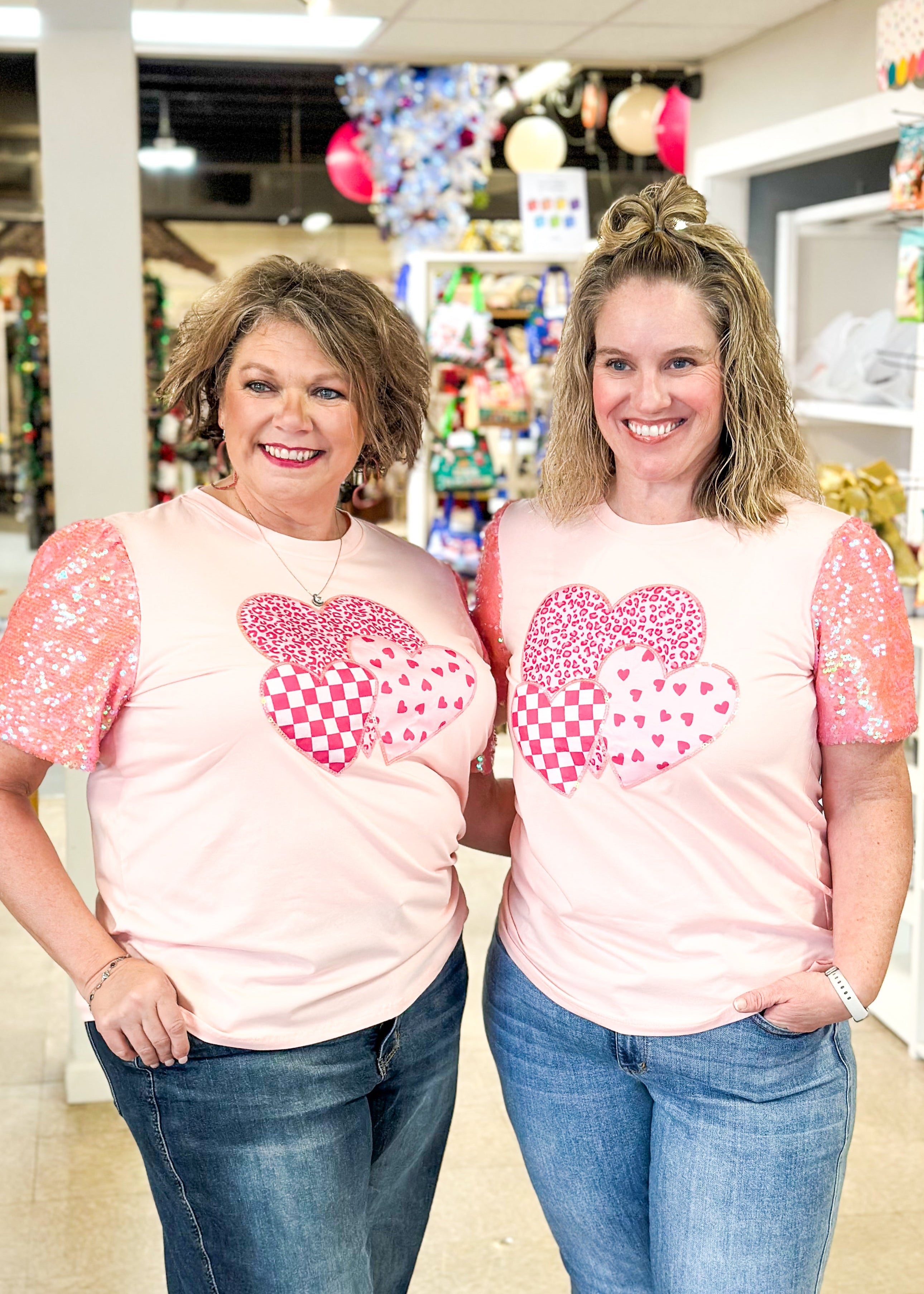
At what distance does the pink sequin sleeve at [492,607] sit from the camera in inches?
68.6

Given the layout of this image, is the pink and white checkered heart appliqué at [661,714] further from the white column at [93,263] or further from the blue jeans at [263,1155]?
the white column at [93,263]

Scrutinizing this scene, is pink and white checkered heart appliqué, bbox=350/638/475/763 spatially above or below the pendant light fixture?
below

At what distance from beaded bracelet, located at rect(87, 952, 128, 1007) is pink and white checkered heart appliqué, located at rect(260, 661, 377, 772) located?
1.01 ft

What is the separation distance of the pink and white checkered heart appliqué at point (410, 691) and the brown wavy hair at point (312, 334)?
0.30 m

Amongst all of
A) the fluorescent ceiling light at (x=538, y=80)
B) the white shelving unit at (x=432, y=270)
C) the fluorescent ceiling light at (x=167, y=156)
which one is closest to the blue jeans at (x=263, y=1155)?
the white shelving unit at (x=432, y=270)

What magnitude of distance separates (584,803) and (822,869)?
31cm

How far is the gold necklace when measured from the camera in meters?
1.58

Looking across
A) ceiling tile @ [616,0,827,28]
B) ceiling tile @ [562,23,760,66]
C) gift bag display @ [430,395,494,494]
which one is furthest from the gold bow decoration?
gift bag display @ [430,395,494,494]

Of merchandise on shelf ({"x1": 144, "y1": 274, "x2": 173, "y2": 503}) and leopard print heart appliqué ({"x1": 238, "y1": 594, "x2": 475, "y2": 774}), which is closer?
leopard print heart appliqué ({"x1": 238, "y1": 594, "x2": 475, "y2": 774})

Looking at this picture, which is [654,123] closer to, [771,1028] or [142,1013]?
[771,1028]

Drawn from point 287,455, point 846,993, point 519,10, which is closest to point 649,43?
point 519,10

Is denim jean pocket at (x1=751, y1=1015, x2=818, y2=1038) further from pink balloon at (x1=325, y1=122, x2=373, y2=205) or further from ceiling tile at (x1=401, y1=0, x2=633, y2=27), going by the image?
pink balloon at (x1=325, y1=122, x2=373, y2=205)

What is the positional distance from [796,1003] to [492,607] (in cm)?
63

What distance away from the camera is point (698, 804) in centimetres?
149
